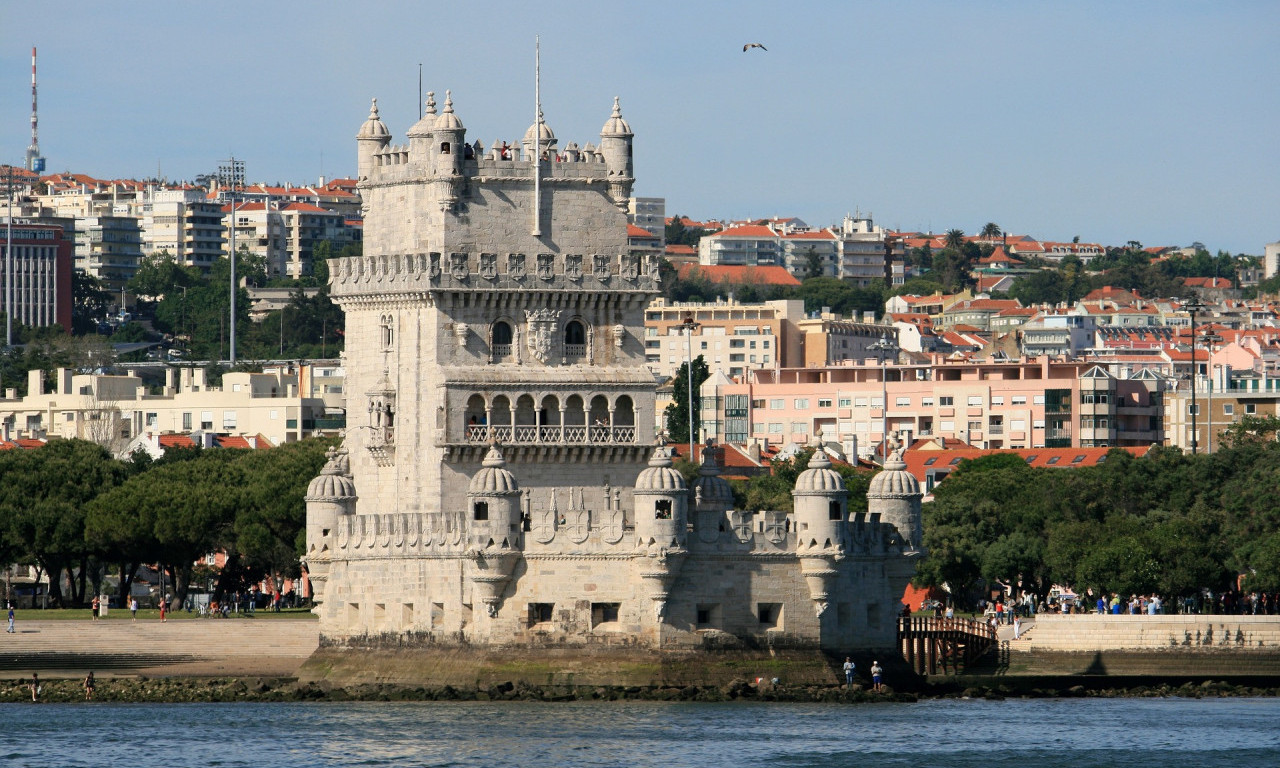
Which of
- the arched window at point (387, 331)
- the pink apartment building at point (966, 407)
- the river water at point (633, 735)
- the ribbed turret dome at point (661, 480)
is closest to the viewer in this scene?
the river water at point (633, 735)

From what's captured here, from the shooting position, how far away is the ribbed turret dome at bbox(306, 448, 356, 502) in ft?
269

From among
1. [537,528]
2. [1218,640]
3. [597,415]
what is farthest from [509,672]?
[1218,640]

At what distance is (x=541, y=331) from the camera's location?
81312 millimetres

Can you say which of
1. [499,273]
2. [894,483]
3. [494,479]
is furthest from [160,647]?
[894,483]

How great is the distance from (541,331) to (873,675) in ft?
43.4

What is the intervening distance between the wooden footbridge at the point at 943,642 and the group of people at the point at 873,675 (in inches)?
214

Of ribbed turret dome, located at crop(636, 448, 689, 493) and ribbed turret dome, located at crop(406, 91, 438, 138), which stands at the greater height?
ribbed turret dome, located at crop(406, 91, 438, 138)

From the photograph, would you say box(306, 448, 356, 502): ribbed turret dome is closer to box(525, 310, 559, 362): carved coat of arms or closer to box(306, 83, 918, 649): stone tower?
box(306, 83, 918, 649): stone tower

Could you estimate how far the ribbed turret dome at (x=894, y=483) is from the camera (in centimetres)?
8062

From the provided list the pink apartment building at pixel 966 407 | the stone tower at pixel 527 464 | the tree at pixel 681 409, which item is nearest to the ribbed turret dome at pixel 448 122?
the stone tower at pixel 527 464

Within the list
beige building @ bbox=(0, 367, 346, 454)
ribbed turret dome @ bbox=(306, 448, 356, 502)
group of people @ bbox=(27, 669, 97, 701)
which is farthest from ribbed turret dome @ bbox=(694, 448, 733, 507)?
beige building @ bbox=(0, 367, 346, 454)

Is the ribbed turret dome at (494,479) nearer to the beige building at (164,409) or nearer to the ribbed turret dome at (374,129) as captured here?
the ribbed turret dome at (374,129)

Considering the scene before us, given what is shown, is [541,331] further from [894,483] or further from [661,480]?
[894,483]

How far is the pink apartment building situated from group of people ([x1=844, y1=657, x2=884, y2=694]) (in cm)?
10659
